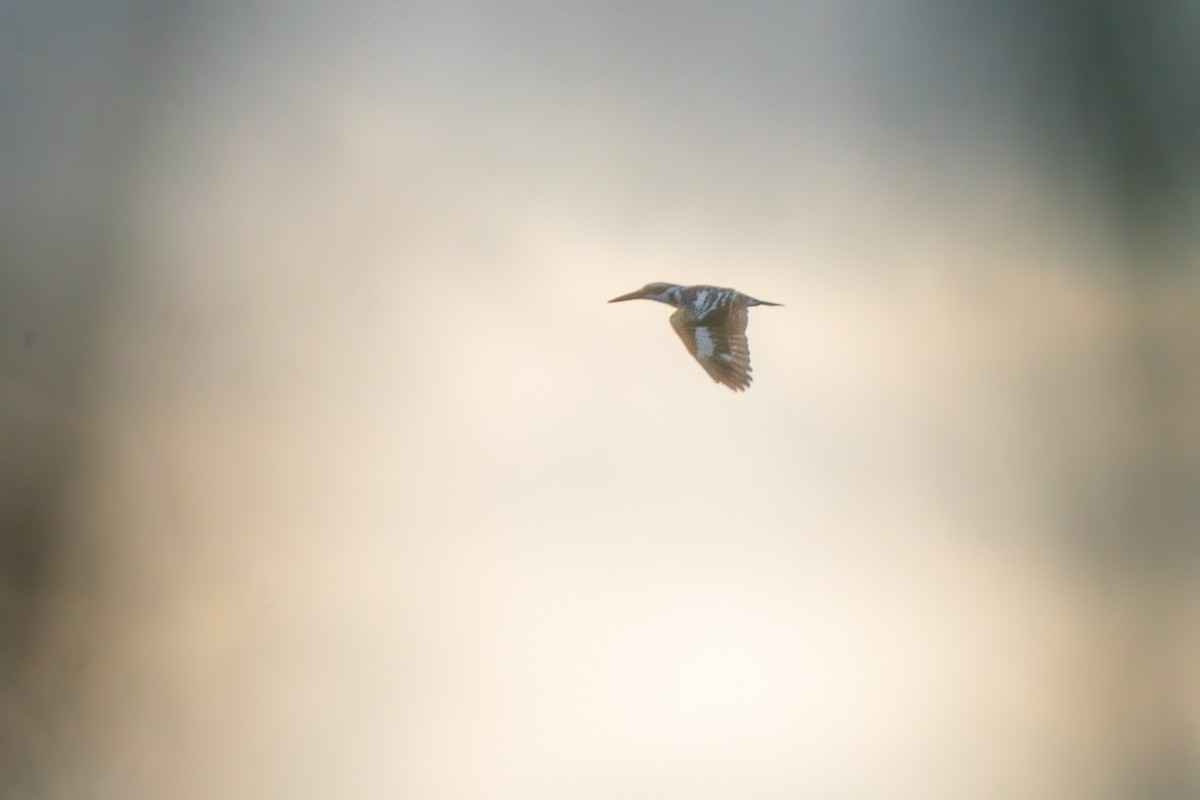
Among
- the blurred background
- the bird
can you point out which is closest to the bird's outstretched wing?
→ the bird

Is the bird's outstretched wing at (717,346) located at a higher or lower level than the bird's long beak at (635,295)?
lower

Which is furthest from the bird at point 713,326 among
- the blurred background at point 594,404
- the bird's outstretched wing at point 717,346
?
the blurred background at point 594,404

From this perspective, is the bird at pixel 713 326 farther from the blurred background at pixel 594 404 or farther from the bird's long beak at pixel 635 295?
the blurred background at pixel 594 404

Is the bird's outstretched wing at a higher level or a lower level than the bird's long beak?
lower

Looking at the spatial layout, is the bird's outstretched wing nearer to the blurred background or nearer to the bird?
the bird

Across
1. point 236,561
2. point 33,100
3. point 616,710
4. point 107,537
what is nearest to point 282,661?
point 236,561

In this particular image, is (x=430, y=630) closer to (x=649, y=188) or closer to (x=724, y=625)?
(x=724, y=625)

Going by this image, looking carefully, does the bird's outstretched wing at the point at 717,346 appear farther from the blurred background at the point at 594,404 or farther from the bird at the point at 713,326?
the blurred background at the point at 594,404
